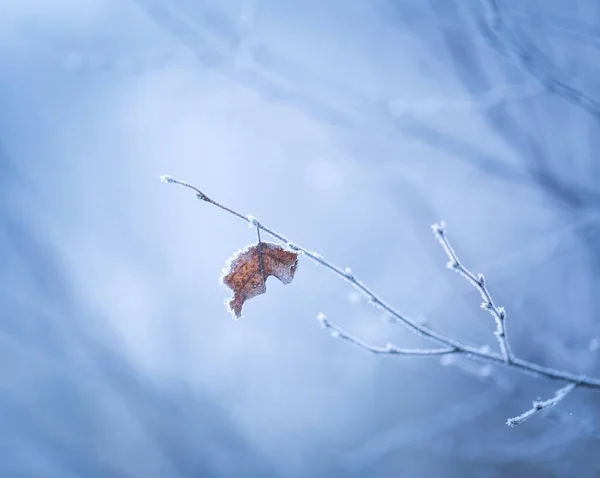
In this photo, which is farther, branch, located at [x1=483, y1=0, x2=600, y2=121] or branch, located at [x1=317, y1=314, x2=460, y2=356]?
branch, located at [x1=483, y1=0, x2=600, y2=121]

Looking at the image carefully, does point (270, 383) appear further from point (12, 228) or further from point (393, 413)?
point (12, 228)

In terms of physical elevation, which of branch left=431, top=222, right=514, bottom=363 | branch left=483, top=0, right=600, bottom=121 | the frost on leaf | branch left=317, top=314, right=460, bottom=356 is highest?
branch left=483, top=0, right=600, bottom=121

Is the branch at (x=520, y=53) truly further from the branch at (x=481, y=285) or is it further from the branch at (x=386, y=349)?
the branch at (x=386, y=349)

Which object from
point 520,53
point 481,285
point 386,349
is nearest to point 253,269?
point 386,349

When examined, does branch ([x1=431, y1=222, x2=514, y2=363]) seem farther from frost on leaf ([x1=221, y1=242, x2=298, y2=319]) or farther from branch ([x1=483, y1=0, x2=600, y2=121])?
branch ([x1=483, y1=0, x2=600, y2=121])

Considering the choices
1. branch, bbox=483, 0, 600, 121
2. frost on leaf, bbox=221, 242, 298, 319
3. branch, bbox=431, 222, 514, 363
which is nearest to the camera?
branch, bbox=431, 222, 514, 363

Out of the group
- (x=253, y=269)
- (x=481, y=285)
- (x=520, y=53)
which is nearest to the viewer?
(x=481, y=285)

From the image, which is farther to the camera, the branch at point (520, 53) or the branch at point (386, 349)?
the branch at point (520, 53)

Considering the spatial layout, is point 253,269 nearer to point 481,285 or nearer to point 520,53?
point 481,285

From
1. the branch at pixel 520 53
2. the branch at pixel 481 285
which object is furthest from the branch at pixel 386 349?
the branch at pixel 520 53

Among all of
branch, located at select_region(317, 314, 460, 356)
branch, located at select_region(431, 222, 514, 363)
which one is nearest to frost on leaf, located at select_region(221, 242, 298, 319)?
branch, located at select_region(317, 314, 460, 356)
